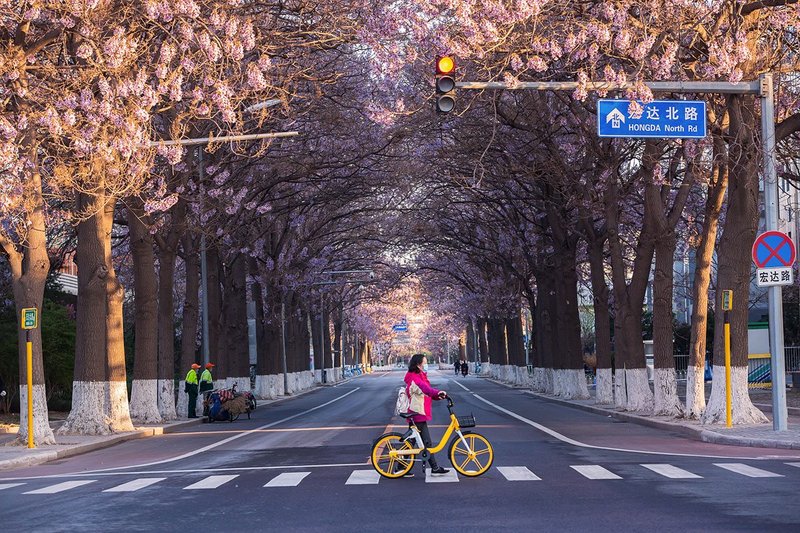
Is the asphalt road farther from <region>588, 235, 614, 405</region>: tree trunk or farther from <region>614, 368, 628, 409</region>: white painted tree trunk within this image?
<region>588, 235, 614, 405</region>: tree trunk

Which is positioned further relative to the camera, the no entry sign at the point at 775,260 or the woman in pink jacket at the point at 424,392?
the no entry sign at the point at 775,260

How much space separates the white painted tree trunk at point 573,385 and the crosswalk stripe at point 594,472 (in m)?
28.6

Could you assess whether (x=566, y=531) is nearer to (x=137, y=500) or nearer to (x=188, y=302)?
(x=137, y=500)

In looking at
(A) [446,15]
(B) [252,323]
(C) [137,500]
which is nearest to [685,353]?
(B) [252,323]

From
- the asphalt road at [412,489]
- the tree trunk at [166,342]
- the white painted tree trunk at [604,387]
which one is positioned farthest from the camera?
the white painted tree trunk at [604,387]

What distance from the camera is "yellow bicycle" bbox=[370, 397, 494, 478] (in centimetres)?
1562

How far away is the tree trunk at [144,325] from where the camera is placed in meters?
32.0

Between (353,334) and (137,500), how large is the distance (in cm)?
14635

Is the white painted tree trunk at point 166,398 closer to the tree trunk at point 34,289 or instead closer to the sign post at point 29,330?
the tree trunk at point 34,289

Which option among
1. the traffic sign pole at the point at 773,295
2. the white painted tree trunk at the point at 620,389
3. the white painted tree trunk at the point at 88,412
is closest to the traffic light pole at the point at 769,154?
the traffic sign pole at the point at 773,295

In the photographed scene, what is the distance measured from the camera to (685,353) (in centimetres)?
7031

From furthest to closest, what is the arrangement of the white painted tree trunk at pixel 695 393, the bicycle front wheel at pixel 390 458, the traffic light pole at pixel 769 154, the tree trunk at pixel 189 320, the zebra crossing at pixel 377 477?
1. the tree trunk at pixel 189 320
2. the white painted tree trunk at pixel 695 393
3. the traffic light pole at pixel 769 154
4. the bicycle front wheel at pixel 390 458
5. the zebra crossing at pixel 377 477

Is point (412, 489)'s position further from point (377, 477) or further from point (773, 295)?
point (773, 295)

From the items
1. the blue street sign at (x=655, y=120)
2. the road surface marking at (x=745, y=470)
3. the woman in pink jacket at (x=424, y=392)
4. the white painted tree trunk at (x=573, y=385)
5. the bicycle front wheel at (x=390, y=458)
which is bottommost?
the white painted tree trunk at (x=573, y=385)
